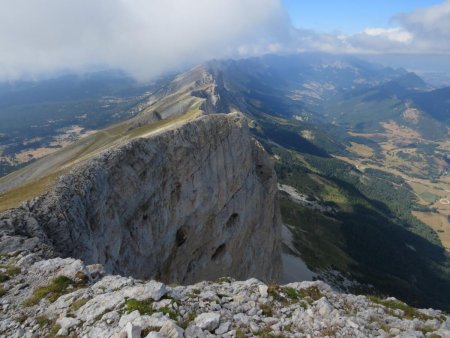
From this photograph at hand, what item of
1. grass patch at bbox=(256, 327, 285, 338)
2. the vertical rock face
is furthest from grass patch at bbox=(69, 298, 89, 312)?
the vertical rock face

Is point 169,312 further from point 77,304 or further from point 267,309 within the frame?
point 267,309

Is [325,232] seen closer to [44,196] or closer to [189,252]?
[189,252]

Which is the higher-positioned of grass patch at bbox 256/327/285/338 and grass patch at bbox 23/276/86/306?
grass patch at bbox 23/276/86/306

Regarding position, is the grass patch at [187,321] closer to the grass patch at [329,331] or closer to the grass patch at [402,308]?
the grass patch at [329,331]

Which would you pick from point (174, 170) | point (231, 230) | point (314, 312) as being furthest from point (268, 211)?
point (314, 312)

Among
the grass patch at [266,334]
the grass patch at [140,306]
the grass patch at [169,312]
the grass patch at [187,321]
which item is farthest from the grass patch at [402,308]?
the grass patch at [140,306]

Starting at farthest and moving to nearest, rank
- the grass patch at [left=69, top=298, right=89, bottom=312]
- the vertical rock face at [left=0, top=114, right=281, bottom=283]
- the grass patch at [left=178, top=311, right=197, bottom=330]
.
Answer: the vertical rock face at [left=0, top=114, right=281, bottom=283] < the grass patch at [left=69, top=298, right=89, bottom=312] < the grass patch at [left=178, top=311, right=197, bottom=330]

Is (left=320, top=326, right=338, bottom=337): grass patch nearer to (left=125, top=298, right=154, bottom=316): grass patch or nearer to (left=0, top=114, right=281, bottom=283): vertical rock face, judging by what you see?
(left=125, top=298, right=154, bottom=316): grass patch
